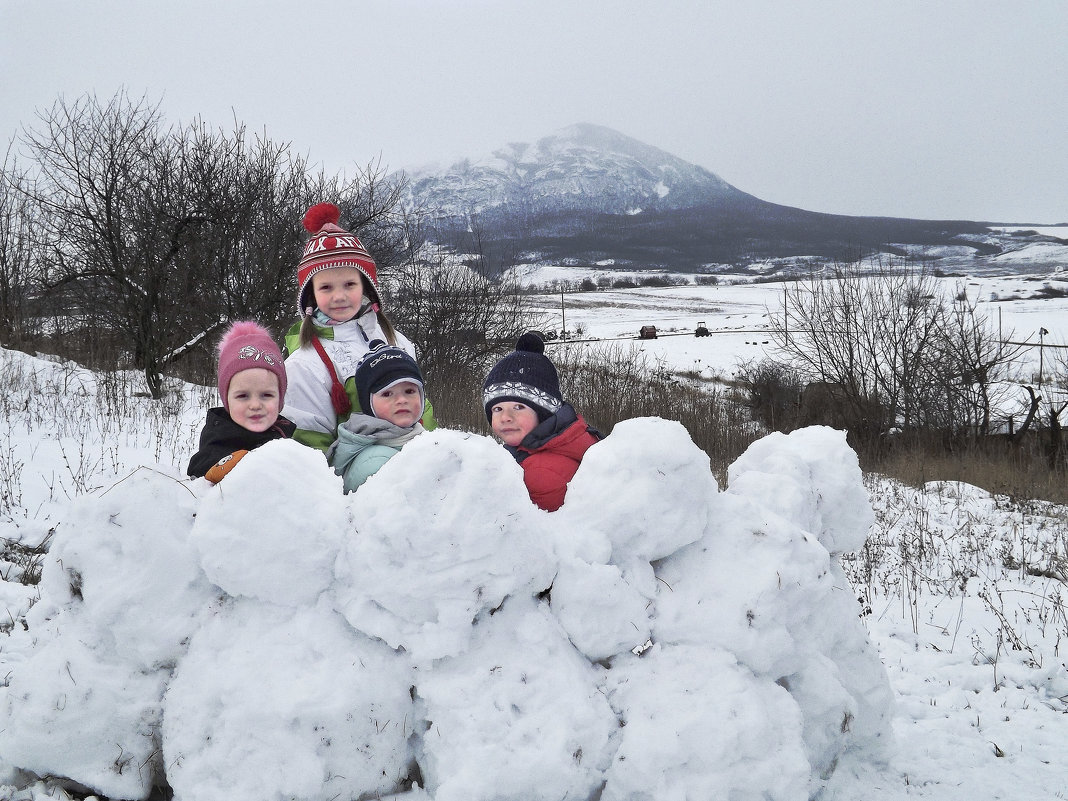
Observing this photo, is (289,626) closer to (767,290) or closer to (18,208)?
(18,208)

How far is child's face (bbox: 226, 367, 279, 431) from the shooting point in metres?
2.79

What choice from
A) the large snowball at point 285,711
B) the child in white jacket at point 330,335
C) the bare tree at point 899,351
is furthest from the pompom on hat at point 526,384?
the bare tree at point 899,351

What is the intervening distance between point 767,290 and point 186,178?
64481mm

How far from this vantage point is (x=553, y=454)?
2699 mm

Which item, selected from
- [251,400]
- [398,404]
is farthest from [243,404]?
[398,404]

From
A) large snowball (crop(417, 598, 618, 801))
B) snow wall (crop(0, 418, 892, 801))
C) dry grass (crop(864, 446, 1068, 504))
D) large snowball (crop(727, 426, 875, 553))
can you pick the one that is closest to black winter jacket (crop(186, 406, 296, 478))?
snow wall (crop(0, 418, 892, 801))

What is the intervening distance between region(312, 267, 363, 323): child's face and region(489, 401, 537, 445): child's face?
3.56ft

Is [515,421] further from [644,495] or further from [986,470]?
[986,470]

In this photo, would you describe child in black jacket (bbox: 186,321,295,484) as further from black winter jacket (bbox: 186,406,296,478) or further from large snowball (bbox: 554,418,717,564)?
large snowball (bbox: 554,418,717,564)

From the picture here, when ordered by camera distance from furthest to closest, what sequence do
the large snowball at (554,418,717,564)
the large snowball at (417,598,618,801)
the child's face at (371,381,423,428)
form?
the child's face at (371,381,423,428) < the large snowball at (554,418,717,564) < the large snowball at (417,598,618,801)

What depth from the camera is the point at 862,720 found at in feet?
8.17

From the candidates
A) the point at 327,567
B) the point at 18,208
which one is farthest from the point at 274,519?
the point at 18,208

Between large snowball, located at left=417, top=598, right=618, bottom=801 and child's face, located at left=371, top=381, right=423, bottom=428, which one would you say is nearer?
large snowball, located at left=417, top=598, right=618, bottom=801

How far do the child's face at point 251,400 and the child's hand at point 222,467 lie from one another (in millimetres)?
193
